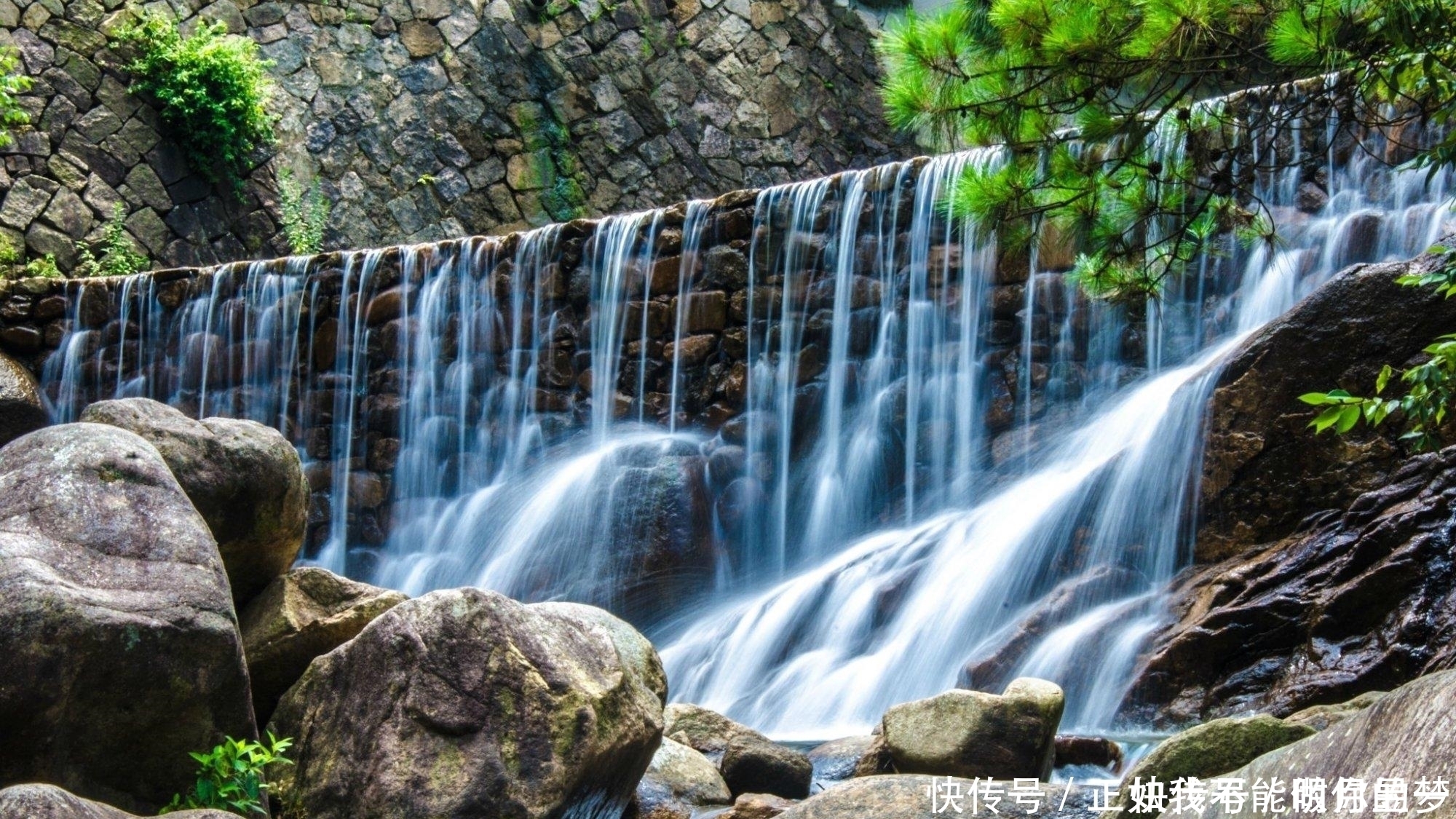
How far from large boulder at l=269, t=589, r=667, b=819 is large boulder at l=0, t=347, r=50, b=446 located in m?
8.32

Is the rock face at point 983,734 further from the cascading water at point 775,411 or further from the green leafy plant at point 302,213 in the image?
the green leafy plant at point 302,213

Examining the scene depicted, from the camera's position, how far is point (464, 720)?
13.2 feet

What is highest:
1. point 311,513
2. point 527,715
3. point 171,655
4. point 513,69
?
point 513,69

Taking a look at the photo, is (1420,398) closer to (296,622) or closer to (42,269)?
(296,622)

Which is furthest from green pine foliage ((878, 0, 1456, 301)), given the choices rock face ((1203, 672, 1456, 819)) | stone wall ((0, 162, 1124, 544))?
stone wall ((0, 162, 1124, 544))

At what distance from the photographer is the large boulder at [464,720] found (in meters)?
3.95

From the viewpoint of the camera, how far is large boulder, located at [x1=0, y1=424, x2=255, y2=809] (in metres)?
3.61

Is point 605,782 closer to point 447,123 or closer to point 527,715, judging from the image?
point 527,715

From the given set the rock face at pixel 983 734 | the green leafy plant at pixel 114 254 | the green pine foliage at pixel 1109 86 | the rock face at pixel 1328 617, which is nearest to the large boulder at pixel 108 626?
the rock face at pixel 983 734

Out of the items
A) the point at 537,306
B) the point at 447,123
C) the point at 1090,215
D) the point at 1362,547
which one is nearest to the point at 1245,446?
the point at 1362,547

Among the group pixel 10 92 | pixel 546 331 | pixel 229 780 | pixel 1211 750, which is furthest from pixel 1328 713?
pixel 10 92

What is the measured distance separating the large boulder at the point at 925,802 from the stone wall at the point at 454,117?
11.8 meters

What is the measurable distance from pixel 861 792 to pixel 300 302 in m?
9.26

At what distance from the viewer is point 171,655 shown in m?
3.86
